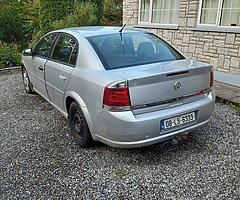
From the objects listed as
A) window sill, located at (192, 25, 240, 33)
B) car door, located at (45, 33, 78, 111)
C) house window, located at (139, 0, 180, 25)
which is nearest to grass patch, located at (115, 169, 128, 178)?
car door, located at (45, 33, 78, 111)

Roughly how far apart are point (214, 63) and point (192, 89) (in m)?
3.61

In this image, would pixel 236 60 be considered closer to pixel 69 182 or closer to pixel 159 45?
pixel 159 45

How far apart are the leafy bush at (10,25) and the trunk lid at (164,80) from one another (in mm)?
13046

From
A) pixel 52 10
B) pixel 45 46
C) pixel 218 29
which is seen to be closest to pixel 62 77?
pixel 45 46

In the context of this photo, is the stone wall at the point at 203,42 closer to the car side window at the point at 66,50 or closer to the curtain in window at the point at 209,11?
the curtain in window at the point at 209,11

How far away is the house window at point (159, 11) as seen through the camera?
7.03 m

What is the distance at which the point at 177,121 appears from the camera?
2729mm

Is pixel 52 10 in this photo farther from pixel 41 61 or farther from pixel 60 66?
pixel 60 66

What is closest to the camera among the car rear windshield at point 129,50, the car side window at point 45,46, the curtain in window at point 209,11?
the car rear windshield at point 129,50

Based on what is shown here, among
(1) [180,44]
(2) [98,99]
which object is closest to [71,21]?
(1) [180,44]

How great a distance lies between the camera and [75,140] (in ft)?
11.1

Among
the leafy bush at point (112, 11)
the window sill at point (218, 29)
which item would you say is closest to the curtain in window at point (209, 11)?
the window sill at point (218, 29)

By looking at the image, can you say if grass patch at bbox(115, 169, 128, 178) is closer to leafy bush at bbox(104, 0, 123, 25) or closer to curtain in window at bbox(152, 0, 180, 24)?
curtain in window at bbox(152, 0, 180, 24)

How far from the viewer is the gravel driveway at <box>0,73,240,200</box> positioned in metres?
2.43
